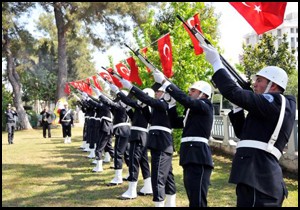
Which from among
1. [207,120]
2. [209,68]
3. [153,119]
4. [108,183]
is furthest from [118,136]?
[209,68]

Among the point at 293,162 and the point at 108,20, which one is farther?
the point at 108,20

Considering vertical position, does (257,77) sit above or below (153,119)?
above

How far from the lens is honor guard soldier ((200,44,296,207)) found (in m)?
3.22

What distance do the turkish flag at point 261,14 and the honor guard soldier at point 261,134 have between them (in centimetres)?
91

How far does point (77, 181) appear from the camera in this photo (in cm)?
875

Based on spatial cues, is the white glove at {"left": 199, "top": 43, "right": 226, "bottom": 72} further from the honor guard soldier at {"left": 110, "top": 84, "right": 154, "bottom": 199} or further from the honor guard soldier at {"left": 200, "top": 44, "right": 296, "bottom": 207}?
the honor guard soldier at {"left": 110, "top": 84, "right": 154, "bottom": 199}

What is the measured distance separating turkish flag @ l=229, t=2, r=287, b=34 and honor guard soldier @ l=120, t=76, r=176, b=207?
2072 millimetres

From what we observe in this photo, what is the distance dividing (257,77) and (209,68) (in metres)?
8.46

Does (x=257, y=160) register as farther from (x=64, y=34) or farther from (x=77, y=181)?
(x=64, y=34)

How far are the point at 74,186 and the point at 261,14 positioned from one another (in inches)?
228

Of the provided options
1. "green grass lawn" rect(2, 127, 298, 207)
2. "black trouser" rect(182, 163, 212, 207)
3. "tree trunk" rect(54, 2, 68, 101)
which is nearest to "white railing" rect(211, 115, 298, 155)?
"green grass lawn" rect(2, 127, 298, 207)

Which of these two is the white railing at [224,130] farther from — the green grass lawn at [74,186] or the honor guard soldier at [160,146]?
the honor guard soldier at [160,146]

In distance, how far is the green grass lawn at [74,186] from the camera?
6.77 meters

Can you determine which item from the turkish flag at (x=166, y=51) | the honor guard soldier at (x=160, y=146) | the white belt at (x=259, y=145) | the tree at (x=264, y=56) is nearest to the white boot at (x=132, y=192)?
the honor guard soldier at (x=160, y=146)
